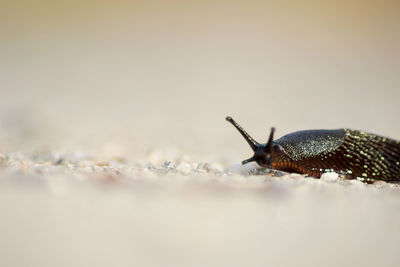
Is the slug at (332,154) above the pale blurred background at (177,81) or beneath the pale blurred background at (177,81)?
beneath

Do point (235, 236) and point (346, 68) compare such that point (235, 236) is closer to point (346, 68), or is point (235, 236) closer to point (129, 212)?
point (129, 212)

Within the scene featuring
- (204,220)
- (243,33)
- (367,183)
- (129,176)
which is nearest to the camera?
(204,220)

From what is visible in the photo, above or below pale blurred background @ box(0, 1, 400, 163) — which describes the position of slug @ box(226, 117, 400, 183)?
below

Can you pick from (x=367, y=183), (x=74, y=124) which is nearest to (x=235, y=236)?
(x=367, y=183)
